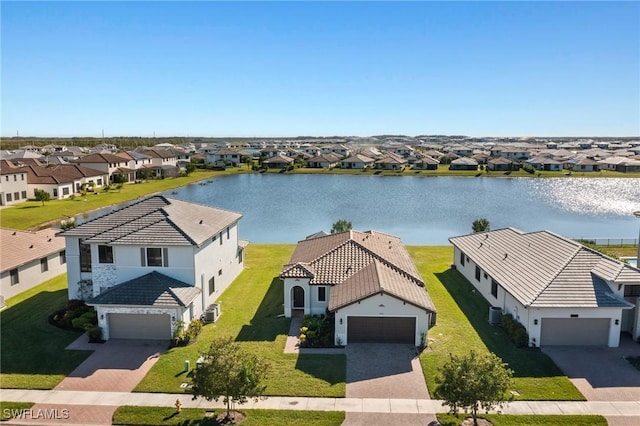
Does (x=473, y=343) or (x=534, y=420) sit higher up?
(x=473, y=343)

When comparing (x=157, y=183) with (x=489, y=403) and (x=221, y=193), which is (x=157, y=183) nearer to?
(x=221, y=193)

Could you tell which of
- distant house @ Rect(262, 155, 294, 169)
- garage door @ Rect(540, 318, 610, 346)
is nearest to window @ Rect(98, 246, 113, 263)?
garage door @ Rect(540, 318, 610, 346)

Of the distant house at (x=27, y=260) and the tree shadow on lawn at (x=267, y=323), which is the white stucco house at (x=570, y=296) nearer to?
the tree shadow on lawn at (x=267, y=323)

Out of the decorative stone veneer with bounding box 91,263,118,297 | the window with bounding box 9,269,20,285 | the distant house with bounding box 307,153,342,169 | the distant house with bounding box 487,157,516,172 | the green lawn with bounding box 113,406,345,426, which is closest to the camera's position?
the green lawn with bounding box 113,406,345,426

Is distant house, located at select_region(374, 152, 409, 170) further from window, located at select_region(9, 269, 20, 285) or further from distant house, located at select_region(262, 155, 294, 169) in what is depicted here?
window, located at select_region(9, 269, 20, 285)

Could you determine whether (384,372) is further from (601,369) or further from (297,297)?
(601,369)

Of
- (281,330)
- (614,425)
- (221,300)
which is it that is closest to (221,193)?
(221,300)

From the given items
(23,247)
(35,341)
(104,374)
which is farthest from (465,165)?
(104,374)
